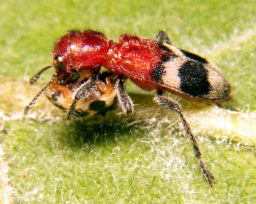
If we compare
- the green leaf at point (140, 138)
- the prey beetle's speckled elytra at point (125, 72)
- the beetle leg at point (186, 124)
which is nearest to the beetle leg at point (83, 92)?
the prey beetle's speckled elytra at point (125, 72)

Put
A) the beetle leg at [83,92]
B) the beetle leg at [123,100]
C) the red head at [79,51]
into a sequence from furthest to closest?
the beetle leg at [123,100] < the red head at [79,51] < the beetle leg at [83,92]

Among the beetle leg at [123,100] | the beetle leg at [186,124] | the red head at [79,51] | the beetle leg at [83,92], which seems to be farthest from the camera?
the beetle leg at [123,100]

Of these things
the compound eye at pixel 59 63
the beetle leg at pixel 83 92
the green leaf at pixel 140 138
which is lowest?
the green leaf at pixel 140 138

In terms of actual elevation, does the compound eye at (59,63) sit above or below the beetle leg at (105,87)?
above

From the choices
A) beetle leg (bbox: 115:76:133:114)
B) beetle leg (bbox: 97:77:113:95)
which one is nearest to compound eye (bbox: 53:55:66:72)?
beetle leg (bbox: 97:77:113:95)

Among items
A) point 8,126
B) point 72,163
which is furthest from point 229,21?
point 8,126

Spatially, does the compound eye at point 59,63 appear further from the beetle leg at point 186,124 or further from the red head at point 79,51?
the beetle leg at point 186,124

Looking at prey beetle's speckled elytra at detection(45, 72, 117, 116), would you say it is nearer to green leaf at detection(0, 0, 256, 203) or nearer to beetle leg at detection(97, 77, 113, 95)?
beetle leg at detection(97, 77, 113, 95)

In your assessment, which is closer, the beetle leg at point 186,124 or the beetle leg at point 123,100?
the beetle leg at point 186,124
